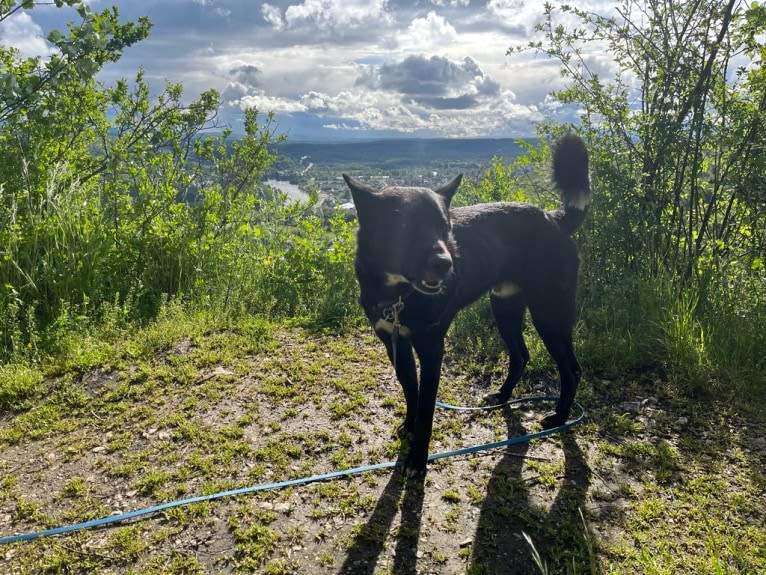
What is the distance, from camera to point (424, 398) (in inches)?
120

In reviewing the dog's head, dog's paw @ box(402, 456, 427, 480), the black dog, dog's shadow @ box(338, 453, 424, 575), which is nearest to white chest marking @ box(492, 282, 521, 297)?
the black dog

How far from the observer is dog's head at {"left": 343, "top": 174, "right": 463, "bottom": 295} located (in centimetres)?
275

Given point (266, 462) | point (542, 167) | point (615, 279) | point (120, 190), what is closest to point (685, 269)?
point (615, 279)

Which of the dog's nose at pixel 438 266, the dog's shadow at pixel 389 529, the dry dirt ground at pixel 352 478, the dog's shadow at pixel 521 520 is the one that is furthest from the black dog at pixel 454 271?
the dog's shadow at pixel 521 520

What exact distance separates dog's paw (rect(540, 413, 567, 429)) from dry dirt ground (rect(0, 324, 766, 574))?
112 millimetres

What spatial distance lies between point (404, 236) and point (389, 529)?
→ 70.4 inches

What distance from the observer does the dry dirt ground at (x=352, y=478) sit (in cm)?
244

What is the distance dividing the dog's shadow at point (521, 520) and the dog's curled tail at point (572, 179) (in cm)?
193

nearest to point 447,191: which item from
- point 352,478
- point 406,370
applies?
point 406,370

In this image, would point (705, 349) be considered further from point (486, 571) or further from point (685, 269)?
point (486, 571)

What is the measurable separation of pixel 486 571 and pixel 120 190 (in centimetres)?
582

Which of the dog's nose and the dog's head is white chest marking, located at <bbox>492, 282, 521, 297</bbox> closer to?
the dog's head

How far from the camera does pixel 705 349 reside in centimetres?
405

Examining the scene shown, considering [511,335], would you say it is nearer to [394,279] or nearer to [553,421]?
[553,421]
